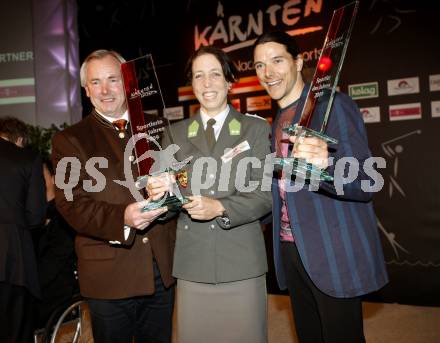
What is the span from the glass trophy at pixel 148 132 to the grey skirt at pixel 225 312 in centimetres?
42

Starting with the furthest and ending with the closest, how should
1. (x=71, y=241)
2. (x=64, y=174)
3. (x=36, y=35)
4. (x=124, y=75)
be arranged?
1. (x=36, y=35)
2. (x=71, y=241)
3. (x=64, y=174)
4. (x=124, y=75)

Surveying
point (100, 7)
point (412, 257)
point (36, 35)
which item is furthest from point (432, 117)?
point (36, 35)

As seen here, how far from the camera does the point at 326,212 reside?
1.81 m

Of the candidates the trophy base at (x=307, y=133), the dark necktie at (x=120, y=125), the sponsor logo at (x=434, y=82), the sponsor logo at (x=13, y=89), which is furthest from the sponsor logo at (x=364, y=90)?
the sponsor logo at (x=13, y=89)

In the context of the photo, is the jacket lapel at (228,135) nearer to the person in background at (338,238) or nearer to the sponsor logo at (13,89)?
the person in background at (338,238)

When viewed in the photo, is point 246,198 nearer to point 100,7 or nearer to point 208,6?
point 208,6

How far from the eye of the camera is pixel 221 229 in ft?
6.47

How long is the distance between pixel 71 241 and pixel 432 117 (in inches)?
122

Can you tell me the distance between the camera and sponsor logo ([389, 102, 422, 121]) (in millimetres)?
3957

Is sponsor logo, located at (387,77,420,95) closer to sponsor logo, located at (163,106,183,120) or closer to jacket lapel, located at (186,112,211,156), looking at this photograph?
sponsor logo, located at (163,106,183,120)

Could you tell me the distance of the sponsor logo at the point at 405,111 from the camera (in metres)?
3.96

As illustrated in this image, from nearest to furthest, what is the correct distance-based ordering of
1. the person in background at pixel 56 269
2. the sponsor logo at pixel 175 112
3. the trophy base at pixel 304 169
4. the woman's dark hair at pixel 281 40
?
the trophy base at pixel 304 169 → the woman's dark hair at pixel 281 40 → the person in background at pixel 56 269 → the sponsor logo at pixel 175 112

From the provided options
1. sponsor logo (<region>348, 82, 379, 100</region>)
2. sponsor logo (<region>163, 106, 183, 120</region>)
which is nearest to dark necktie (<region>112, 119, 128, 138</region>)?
sponsor logo (<region>348, 82, 379, 100</region>)

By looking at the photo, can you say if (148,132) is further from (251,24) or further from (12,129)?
(251,24)
